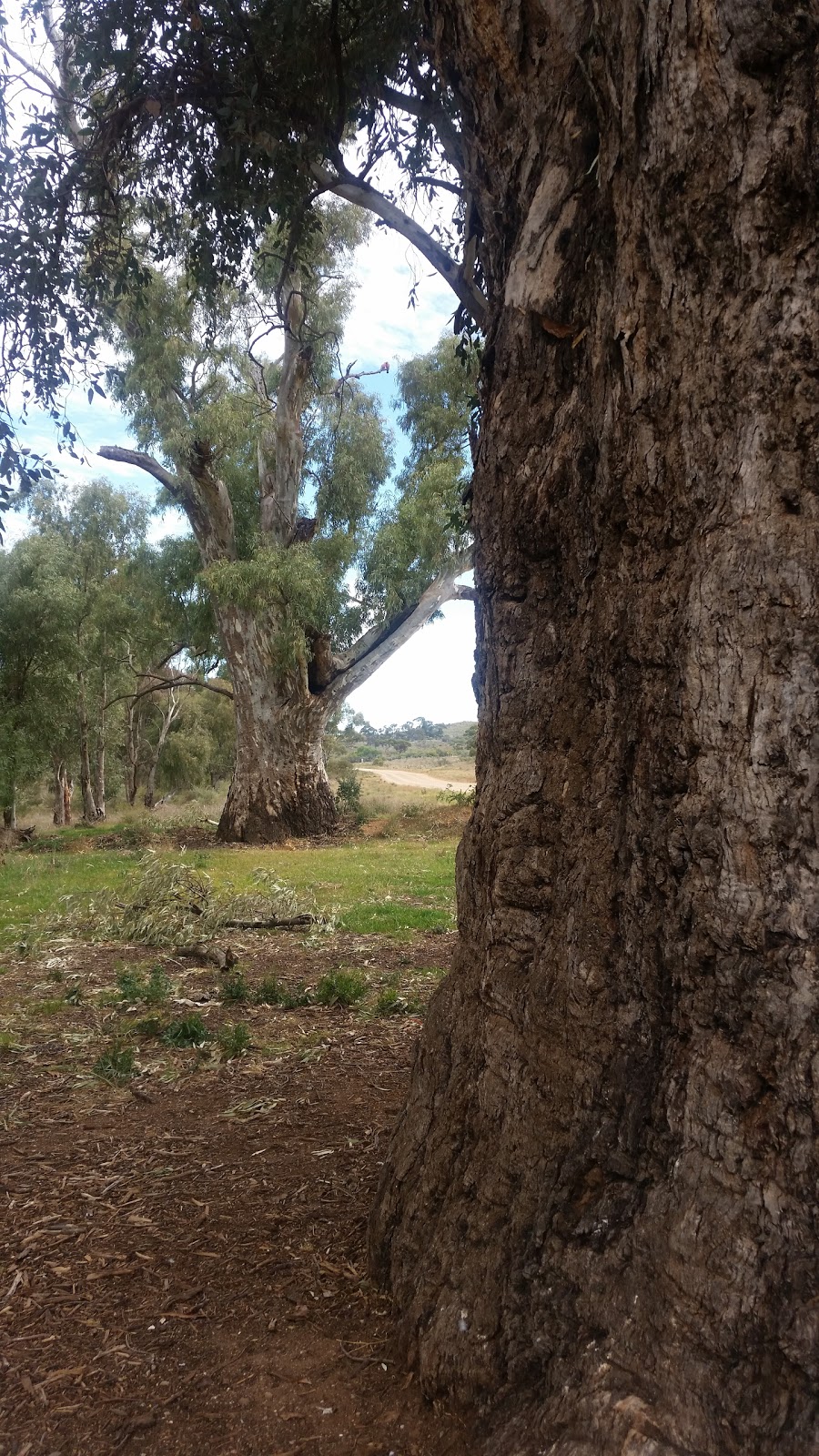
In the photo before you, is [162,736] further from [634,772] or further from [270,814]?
[634,772]

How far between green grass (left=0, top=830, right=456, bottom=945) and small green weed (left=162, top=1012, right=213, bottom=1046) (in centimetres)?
331

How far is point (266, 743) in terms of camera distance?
1858 centimetres

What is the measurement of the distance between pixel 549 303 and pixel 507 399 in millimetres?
271

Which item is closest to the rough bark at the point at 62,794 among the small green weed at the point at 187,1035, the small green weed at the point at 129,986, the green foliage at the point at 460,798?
the green foliage at the point at 460,798

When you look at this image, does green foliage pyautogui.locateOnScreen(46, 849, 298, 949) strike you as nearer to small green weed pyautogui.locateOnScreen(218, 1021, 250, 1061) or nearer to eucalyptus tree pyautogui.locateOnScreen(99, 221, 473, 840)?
small green weed pyautogui.locateOnScreen(218, 1021, 250, 1061)

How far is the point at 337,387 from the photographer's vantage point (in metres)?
19.4

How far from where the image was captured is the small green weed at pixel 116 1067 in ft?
15.1

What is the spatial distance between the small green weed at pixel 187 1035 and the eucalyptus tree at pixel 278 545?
1290cm

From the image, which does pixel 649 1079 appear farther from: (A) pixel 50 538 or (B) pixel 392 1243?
(A) pixel 50 538

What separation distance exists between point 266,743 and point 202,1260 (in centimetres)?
1593

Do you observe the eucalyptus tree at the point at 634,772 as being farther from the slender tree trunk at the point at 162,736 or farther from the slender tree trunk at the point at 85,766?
the slender tree trunk at the point at 162,736

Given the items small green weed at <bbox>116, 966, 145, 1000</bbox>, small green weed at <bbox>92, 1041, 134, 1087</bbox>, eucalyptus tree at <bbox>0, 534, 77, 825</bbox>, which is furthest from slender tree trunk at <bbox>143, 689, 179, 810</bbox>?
small green weed at <bbox>92, 1041, 134, 1087</bbox>

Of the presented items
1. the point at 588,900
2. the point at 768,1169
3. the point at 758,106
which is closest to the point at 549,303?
the point at 758,106

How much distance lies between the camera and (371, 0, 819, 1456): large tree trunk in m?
1.74
